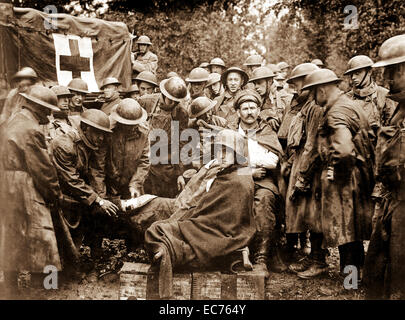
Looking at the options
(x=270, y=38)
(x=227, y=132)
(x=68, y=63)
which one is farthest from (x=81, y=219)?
(x=270, y=38)

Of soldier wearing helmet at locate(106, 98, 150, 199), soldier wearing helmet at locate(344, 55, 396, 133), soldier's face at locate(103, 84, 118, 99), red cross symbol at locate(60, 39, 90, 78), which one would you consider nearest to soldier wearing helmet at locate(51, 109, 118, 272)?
soldier wearing helmet at locate(106, 98, 150, 199)

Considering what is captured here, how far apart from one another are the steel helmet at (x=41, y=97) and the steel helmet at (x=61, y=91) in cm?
78

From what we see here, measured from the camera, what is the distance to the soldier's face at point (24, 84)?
21.3ft

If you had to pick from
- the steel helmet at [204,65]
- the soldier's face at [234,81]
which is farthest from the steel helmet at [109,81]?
the soldier's face at [234,81]

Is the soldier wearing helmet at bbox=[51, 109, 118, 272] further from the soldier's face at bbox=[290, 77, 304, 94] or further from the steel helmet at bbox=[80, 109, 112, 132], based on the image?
the soldier's face at bbox=[290, 77, 304, 94]

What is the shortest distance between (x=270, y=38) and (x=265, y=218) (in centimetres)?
423

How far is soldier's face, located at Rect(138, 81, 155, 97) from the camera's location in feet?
26.4

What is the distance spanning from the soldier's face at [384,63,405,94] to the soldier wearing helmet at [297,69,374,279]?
0.50m

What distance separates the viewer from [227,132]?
20.6 ft

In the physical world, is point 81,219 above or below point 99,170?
below

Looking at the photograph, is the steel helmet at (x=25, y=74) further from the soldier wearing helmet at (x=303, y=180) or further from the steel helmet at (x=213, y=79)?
the soldier wearing helmet at (x=303, y=180)

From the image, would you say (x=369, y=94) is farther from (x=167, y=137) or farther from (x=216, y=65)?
(x=216, y=65)
